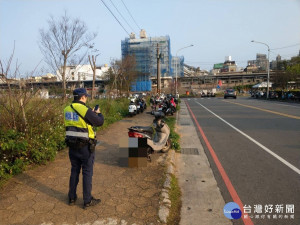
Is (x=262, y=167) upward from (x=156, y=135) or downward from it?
downward

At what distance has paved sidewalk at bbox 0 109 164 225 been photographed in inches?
121

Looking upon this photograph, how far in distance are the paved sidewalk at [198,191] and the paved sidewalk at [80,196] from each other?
0.46m

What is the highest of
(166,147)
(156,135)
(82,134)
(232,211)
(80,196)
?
(82,134)

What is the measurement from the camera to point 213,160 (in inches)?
225

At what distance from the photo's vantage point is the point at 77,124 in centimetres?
322

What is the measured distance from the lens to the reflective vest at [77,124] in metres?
3.17

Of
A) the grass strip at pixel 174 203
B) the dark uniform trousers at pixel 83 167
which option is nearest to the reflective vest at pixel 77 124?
the dark uniform trousers at pixel 83 167

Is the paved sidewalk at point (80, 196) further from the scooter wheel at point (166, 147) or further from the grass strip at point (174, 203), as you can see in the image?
the scooter wheel at point (166, 147)

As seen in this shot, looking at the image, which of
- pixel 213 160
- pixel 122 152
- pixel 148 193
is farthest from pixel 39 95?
pixel 213 160

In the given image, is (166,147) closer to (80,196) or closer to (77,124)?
(80,196)

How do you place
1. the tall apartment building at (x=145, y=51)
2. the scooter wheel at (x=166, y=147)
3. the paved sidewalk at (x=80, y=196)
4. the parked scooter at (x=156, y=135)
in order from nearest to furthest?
the paved sidewalk at (x=80, y=196), the parked scooter at (x=156, y=135), the scooter wheel at (x=166, y=147), the tall apartment building at (x=145, y=51)

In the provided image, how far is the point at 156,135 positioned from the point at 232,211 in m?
2.99

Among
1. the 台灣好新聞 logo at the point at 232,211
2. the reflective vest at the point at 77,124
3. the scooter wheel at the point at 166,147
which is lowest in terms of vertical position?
the 台灣好新聞 logo at the point at 232,211

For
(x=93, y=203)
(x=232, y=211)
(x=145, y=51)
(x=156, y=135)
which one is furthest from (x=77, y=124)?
(x=145, y=51)
